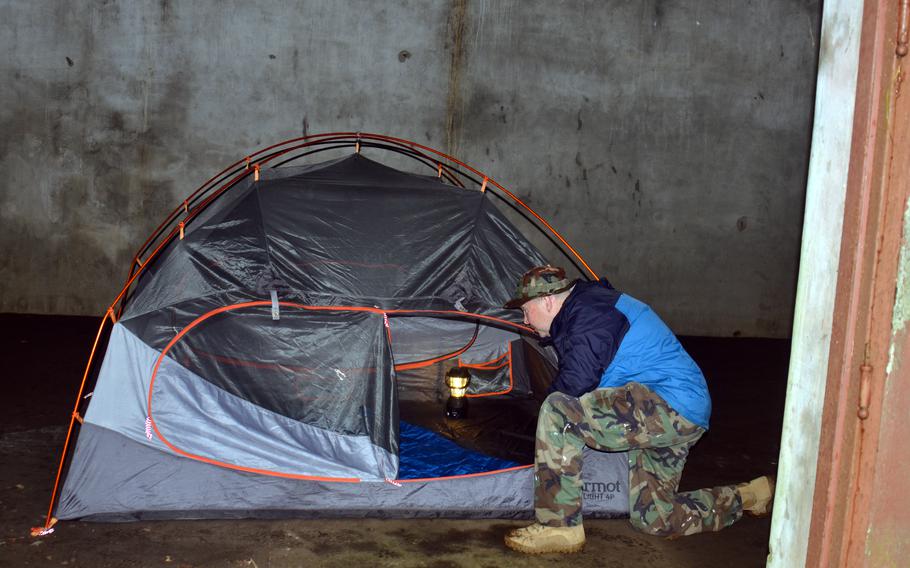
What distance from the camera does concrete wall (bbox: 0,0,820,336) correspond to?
23.5ft

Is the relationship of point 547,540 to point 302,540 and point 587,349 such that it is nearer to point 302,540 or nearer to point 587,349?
point 587,349

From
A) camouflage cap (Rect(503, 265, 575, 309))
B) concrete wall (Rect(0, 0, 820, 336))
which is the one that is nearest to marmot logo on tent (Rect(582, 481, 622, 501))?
camouflage cap (Rect(503, 265, 575, 309))

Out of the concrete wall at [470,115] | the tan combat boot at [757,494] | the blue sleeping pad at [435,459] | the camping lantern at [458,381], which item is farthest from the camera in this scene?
the concrete wall at [470,115]

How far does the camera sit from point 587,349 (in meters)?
3.10

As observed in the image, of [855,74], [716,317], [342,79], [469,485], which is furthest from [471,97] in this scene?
[855,74]

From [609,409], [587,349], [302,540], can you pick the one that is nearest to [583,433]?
[609,409]

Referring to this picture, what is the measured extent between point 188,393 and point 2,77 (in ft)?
17.0

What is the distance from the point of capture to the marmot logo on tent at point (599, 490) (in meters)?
3.48

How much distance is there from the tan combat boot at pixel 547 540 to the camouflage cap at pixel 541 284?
87 cm

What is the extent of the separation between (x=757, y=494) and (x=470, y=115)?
4813 millimetres

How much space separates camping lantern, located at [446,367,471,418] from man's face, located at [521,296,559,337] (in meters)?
1.38

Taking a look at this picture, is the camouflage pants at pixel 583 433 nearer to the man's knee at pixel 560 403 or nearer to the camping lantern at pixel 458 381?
the man's knee at pixel 560 403

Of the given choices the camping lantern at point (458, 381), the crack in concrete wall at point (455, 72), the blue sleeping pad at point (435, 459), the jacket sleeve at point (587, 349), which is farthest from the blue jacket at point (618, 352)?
the crack in concrete wall at point (455, 72)

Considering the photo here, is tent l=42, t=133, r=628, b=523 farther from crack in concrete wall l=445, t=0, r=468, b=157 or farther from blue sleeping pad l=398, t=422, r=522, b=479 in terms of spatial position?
crack in concrete wall l=445, t=0, r=468, b=157
